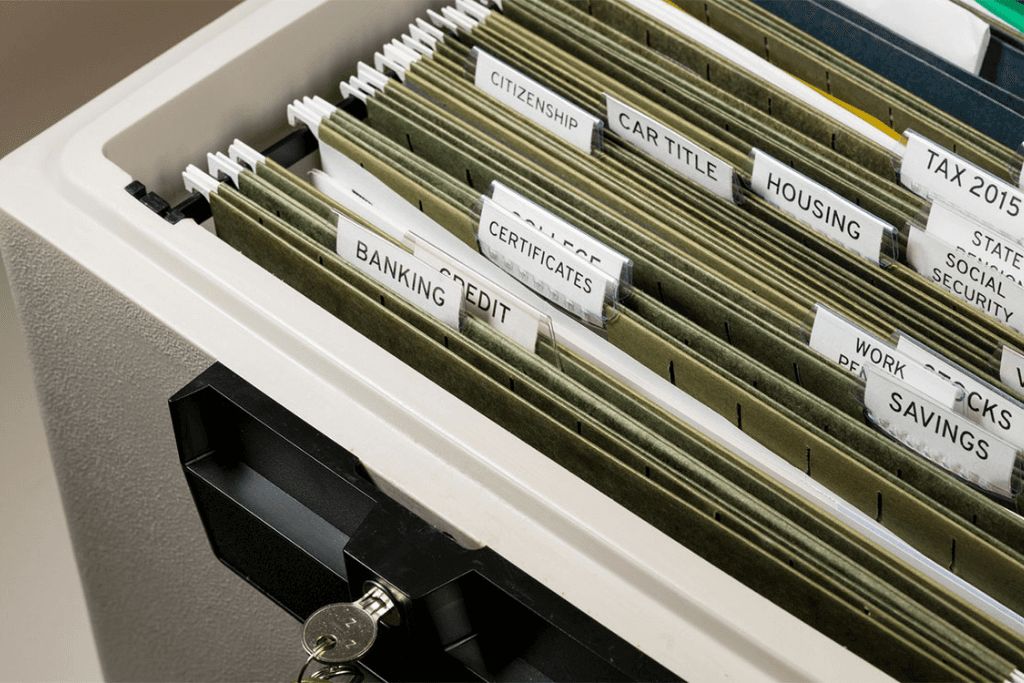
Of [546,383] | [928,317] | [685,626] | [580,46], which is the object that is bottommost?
[685,626]

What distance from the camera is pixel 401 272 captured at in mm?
748

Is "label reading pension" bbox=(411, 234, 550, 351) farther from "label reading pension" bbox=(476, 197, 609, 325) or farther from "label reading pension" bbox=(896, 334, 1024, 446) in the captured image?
"label reading pension" bbox=(896, 334, 1024, 446)

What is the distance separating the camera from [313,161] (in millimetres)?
908

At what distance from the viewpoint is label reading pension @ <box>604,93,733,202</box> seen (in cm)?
80

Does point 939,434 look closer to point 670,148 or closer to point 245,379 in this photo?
point 670,148

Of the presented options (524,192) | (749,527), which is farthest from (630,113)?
(749,527)

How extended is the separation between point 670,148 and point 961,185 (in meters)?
0.19

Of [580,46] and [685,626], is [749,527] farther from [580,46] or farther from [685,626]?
[580,46]

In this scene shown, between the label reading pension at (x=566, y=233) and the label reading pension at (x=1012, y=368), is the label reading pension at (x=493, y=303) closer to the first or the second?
the label reading pension at (x=566, y=233)

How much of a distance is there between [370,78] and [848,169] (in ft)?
1.17

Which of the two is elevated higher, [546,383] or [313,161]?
[313,161]

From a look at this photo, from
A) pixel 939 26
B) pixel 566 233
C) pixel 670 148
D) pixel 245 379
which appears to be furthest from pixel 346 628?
pixel 939 26

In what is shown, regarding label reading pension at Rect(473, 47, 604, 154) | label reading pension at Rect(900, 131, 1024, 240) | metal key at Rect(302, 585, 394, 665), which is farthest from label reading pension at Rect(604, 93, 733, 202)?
metal key at Rect(302, 585, 394, 665)

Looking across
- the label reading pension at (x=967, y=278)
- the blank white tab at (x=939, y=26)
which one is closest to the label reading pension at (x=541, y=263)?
the label reading pension at (x=967, y=278)
